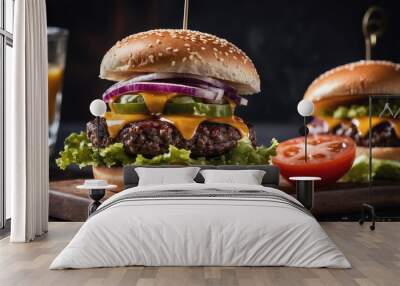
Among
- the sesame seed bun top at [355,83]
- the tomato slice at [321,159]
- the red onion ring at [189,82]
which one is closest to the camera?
the red onion ring at [189,82]

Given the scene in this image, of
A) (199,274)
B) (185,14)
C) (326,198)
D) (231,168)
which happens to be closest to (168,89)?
(231,168)

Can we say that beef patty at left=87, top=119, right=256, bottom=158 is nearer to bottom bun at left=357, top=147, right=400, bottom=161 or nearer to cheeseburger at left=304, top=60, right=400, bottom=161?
→ cheeseburger at left=304, top=60, right=400, bottom=161

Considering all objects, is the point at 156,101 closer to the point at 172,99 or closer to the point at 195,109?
the point at 172,99

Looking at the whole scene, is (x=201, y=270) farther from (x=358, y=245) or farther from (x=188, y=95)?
(x=188, y=95)

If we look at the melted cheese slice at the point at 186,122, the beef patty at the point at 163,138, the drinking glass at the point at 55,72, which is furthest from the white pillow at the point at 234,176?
the drinking glass at the point at 55,72

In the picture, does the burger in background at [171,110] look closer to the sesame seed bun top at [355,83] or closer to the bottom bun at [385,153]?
the sesame seed bun top at [355,83]

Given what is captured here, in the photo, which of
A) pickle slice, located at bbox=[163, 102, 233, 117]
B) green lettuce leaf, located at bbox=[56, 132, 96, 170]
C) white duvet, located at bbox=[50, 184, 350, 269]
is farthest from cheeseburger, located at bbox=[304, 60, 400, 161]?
white duvet, located at bbox=[50, 184, 350, 269]
